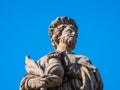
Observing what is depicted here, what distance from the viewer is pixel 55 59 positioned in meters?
16.2

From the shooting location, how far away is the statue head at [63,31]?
1772cm

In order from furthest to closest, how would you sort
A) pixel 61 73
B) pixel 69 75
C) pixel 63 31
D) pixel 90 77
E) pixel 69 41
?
1. pixel 63 31
2. pixel 69 41
3. pixel 69 75
4. pixel 90 77
5. pixel 61 73

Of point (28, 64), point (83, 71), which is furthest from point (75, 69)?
point (28, 64)

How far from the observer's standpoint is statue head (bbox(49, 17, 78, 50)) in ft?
58.1

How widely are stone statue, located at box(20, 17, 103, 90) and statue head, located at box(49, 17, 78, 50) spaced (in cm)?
32

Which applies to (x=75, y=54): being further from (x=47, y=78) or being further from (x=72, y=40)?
Result: (x=47, y=78)

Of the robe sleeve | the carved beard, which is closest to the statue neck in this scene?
the carved beard

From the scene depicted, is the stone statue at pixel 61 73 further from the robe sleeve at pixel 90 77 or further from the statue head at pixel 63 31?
the statue head at pixel 63 31

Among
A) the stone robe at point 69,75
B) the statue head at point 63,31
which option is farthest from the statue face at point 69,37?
the stone robe at point 69,75

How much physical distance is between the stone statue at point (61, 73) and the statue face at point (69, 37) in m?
0.23

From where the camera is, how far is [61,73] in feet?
52.7

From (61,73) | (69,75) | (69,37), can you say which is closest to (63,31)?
(69,37)

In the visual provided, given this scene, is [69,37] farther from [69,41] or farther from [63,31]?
[63,31]

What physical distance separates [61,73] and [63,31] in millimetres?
2155
